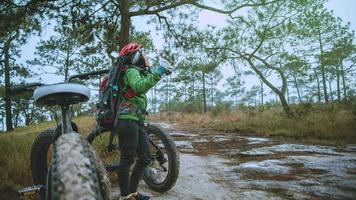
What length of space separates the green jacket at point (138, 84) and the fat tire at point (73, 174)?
162cm

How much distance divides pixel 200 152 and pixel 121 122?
4.76m

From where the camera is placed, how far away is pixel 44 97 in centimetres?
232

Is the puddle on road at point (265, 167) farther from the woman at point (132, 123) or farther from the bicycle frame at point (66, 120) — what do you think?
the bicycle frame at point (66, 120)

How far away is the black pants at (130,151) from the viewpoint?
136 inches

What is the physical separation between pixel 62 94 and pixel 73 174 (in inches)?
41.8

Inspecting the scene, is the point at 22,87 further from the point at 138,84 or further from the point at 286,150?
the point at 286,150

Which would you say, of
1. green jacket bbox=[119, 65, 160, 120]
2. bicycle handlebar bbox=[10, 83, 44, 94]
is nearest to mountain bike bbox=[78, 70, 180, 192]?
green jacket bbox=[119, 65, 160, 120]

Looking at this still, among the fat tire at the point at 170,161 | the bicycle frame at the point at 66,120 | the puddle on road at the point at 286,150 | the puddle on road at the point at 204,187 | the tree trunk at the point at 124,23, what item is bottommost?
the puddle on road at the point at 204,187

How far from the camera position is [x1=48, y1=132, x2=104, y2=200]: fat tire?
130cm

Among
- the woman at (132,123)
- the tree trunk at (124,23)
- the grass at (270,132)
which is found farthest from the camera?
the tree trunk at (124,23)

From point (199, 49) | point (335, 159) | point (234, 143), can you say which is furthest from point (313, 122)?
point (335, 159)

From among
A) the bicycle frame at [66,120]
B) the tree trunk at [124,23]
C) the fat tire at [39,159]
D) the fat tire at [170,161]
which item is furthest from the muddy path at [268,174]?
the tree trunk at [124,23]

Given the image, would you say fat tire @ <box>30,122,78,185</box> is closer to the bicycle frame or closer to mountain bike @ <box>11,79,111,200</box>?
mountain bike @ <box>11,79,111,200</box>

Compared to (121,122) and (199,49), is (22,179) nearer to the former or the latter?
(121,122)
